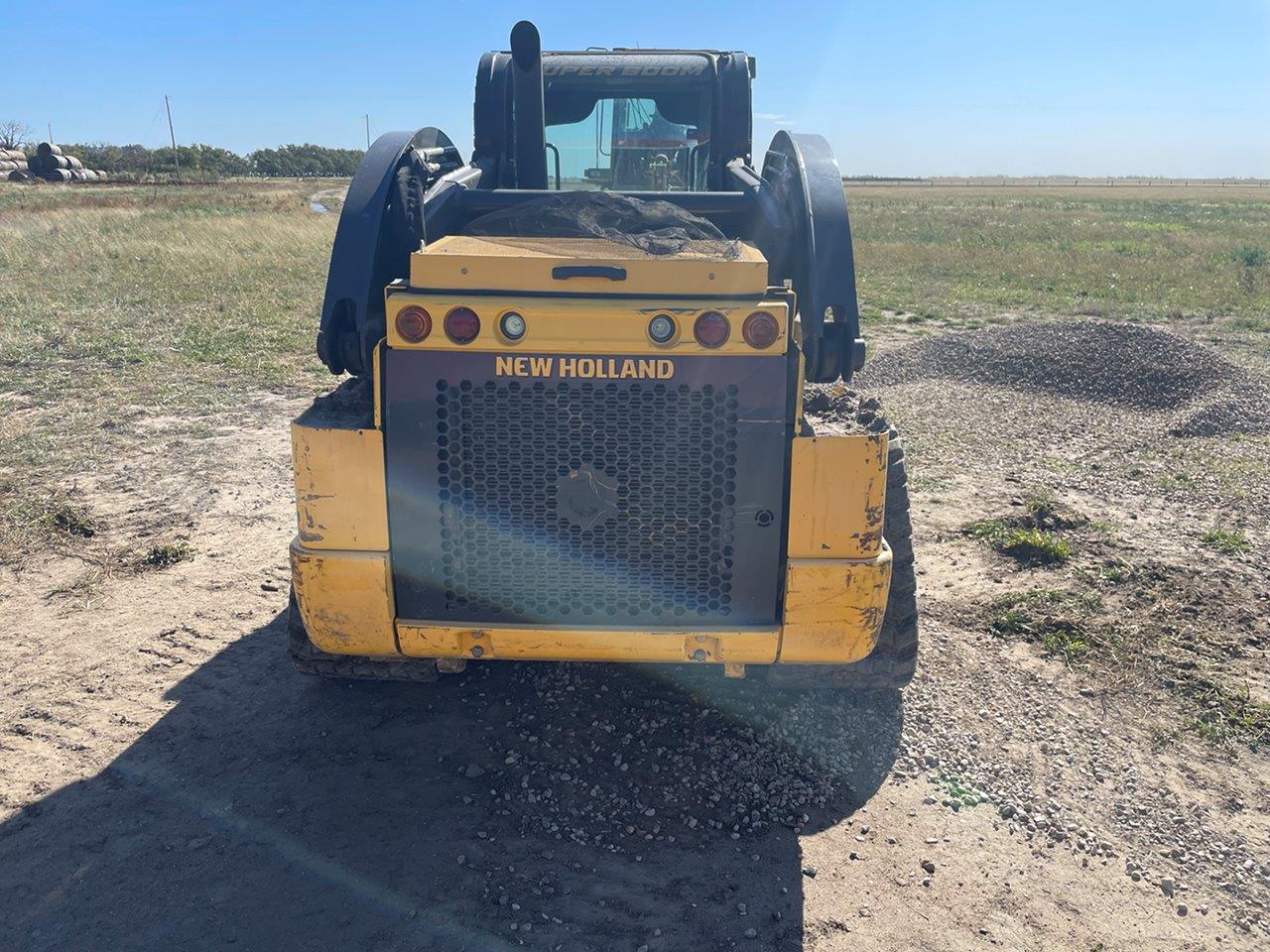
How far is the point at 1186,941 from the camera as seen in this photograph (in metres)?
2.91

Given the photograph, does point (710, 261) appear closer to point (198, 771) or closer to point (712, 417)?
point (712, 417)

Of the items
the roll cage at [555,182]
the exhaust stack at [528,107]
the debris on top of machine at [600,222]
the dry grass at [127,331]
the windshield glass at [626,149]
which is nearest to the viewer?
the roll cage at [555,182]

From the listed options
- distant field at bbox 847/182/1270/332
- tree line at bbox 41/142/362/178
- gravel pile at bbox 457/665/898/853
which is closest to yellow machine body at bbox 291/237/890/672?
gravel pile at bbox 457/665/898/853

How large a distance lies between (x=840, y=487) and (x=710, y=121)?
3.09 meters

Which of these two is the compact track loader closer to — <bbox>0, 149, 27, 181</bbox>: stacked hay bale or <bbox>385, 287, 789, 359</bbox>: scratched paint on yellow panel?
<bbox>385, 287, 789, 359</bbox>: scratched paint on yellow panel

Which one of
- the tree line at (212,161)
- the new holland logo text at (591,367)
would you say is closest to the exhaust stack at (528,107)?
the new holland logo text at (591,367)

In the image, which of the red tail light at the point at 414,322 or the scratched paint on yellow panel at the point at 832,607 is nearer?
the red tail light at the point at 414,322

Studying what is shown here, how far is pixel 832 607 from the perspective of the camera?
3.29 metres

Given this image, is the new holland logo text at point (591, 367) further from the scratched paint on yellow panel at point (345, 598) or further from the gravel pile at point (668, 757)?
the gravel pile at point (668, 757)

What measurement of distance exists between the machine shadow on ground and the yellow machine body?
525 millimetres

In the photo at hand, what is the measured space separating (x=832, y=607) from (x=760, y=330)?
98cm

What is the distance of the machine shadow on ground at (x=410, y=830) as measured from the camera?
2.88m

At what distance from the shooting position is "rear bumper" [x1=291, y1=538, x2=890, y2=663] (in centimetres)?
327

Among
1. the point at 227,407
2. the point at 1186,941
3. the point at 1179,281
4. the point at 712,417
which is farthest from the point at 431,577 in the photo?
the point at 1179,281
